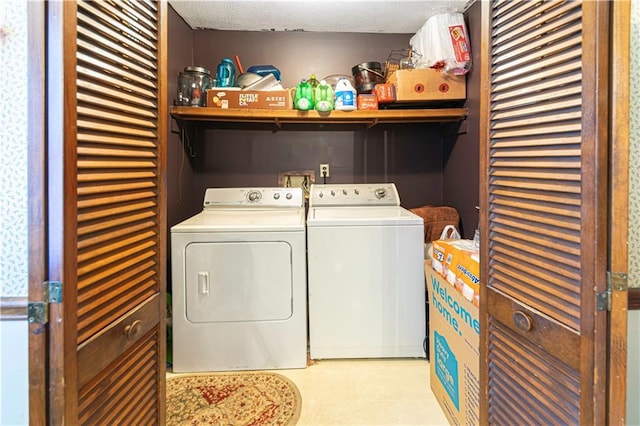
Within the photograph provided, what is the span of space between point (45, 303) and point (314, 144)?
2414 millimetres

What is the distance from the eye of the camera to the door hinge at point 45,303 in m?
0.72

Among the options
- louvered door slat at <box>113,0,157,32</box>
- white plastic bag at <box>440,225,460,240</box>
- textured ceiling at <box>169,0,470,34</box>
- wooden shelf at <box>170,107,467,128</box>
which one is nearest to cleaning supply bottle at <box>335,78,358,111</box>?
wooden shelf at <box>170,107,467,128</box>

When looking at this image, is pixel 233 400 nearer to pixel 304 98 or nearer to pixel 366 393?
pixel 366 393

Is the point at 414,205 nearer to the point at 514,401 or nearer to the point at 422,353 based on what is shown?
the point at 422,353

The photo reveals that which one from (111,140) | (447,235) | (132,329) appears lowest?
(132,329)

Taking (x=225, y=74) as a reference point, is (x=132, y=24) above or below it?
below

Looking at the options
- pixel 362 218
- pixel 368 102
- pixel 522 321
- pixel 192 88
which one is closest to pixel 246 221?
pixel 362 218

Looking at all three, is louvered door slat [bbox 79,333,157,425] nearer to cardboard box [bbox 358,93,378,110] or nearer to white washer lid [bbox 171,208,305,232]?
white washer lid [bbox 171,208,305,232]

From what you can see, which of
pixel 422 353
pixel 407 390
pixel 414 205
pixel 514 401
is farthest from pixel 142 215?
pixel 414 205

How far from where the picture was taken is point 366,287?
218 cm

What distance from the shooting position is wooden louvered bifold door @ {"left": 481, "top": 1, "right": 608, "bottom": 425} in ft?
2.39

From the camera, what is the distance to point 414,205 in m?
3.01

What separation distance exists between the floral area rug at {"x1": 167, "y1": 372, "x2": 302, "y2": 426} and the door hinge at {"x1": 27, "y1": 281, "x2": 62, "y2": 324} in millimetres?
1259

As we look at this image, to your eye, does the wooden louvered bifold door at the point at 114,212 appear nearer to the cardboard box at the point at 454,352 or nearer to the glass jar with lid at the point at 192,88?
the cardboard box at the point at 454,352
